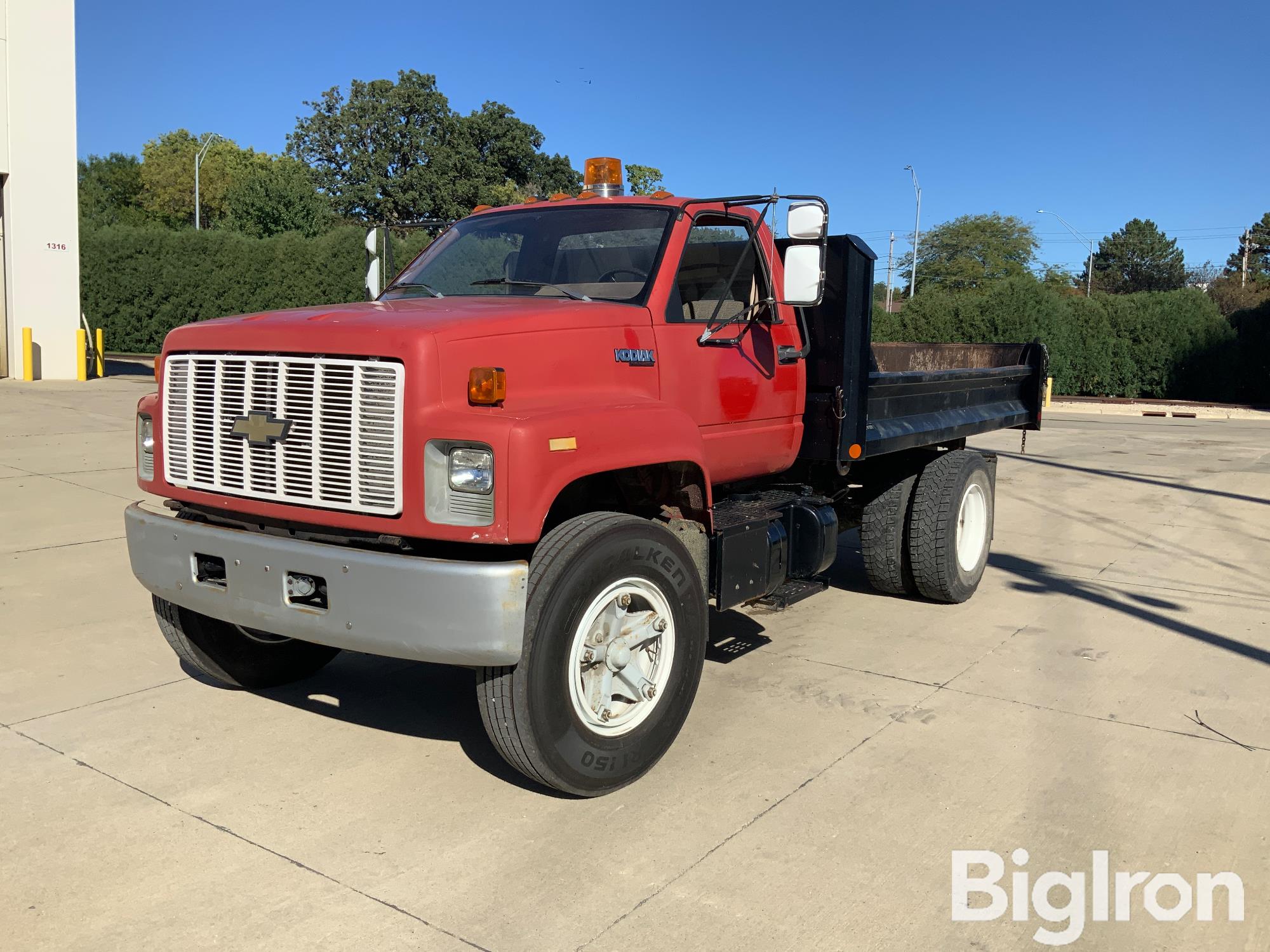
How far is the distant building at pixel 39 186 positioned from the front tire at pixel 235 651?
17.8 metres

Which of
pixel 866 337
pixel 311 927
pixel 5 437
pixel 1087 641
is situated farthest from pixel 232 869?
pixel 5 437

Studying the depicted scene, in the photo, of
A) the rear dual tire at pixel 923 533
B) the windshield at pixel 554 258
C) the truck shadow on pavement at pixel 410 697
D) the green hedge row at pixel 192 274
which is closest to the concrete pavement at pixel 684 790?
the truck shadow on pavement at pixel 410 697

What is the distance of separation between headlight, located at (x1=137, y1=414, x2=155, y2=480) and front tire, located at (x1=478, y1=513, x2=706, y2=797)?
1836 millimetres

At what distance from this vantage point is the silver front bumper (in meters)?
3.45

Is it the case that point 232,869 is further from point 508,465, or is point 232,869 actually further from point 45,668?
point 45,668

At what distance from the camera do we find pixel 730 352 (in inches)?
195

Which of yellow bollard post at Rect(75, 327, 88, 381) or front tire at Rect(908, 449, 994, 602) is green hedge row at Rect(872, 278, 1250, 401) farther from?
front tire at Rect(908, 449, 994, 602)

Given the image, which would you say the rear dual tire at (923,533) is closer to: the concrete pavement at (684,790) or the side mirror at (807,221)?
the concrete pavement at (684,790)

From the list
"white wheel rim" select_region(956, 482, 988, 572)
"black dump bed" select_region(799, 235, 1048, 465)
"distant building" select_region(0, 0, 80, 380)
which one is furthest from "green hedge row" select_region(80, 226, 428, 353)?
"black dump bed" select_region(799, 235, 1048, 465)

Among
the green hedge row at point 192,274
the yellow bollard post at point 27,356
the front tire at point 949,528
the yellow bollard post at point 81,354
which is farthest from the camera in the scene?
the green hedge row at point 192,274

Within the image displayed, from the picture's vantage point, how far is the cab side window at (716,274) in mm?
4848

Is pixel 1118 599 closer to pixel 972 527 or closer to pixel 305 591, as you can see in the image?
pixel 972 527

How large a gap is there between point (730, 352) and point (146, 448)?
255cm

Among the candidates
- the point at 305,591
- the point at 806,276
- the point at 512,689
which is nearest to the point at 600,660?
the point at 512,689
